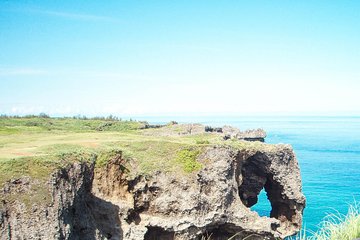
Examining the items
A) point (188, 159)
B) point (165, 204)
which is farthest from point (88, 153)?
point (188, 159)

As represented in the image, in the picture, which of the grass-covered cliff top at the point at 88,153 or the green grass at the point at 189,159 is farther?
the green grass at the point at 189,159

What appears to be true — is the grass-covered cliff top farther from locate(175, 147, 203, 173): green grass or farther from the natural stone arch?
the natural stone arch

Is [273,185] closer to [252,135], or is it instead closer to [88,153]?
A: [88,153]

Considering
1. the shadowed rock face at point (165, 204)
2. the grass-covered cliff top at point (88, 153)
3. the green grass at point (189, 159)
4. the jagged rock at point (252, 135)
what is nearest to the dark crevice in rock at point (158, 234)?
the shadowed rock face at point (165, 204)

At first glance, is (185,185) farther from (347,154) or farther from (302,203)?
(347,154)

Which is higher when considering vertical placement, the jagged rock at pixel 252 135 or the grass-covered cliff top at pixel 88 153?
the grass-covered cliff top at pixel 88 153

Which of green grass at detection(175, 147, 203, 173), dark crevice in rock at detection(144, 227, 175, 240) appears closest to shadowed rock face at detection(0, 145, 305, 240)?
dark crevice in rock at detection(144, 227, 175, 240)

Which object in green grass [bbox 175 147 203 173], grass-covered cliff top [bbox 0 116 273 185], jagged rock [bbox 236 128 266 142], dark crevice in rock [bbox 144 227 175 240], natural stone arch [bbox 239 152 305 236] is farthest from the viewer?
jagged rock [bbox 236 128 266 142]

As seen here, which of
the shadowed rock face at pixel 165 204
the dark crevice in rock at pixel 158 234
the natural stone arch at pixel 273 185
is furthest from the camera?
the natural stone arch at pixel 273 185

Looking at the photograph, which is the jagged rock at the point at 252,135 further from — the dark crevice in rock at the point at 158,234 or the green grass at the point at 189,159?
the dark crevice in rock at the point at 158,234

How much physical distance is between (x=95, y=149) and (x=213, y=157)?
25.1 ft

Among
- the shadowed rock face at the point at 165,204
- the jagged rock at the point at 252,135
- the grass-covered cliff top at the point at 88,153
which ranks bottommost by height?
the shadowed rock face at the point at 165,204

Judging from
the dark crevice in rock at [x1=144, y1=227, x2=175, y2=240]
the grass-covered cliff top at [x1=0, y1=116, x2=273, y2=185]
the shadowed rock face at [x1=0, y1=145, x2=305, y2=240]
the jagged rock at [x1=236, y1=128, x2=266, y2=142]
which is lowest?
the dark crevice in rock at [x1=144, y1=227, x2=175, y2=240]

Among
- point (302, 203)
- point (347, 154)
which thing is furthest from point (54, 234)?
point (347, 154)
